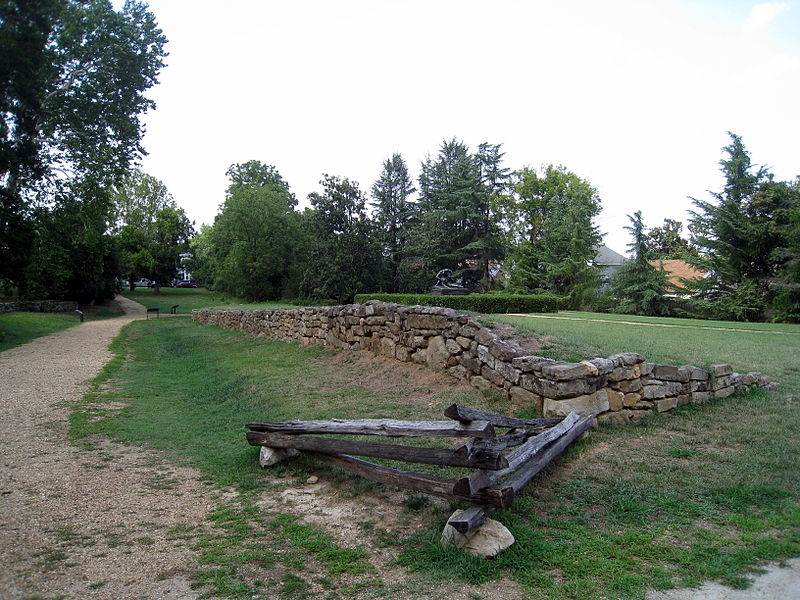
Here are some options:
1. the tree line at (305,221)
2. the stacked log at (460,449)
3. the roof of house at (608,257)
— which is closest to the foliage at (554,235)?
the tree line at (305,221)

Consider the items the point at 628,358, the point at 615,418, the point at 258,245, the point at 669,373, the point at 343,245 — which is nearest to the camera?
the point at 615,418

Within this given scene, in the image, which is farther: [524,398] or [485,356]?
[485,356]

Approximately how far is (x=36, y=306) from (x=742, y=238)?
36691 millimetres

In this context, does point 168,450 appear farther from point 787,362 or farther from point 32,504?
point 787,362

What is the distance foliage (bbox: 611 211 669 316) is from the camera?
28.4 metres

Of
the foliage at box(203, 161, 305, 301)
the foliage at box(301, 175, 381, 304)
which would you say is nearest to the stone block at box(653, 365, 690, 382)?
the foliage at box(301, 175, 381, 304)

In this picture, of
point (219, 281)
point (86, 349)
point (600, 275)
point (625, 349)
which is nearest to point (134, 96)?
point (86, 349)

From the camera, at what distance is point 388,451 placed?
12.1 ft

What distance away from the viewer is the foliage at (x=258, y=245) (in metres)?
35.5

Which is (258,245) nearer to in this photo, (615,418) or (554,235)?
(554,235)

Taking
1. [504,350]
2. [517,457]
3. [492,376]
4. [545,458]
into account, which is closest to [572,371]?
[504,350]

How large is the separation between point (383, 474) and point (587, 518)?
1.46 m

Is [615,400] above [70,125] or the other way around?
the other way around

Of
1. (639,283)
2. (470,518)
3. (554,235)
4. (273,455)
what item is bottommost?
(273,455)
